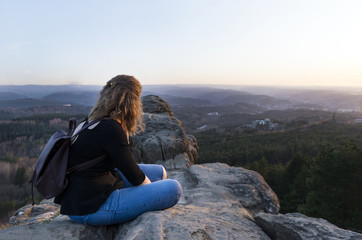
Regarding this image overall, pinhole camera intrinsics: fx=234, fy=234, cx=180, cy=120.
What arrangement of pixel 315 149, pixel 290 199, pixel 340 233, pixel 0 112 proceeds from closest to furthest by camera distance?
1. pixel 340 233
2. pixel 290 199
3. pixel 315 149
4. pixel 0 112

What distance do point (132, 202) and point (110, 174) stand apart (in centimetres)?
44

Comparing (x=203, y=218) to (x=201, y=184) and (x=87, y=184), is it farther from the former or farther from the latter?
(x=201, y=184)

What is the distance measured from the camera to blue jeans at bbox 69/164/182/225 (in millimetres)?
2808

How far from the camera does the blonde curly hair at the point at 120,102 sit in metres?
2.84

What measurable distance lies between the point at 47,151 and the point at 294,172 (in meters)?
20.4

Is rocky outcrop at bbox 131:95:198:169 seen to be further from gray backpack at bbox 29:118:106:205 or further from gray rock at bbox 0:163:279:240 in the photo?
gray backpack at bbox 29:118:106:205

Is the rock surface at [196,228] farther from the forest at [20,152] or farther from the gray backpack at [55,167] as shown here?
the forest at [20,152]

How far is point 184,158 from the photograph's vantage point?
8.55 m

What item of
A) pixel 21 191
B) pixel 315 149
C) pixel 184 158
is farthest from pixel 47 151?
pixel 21 191

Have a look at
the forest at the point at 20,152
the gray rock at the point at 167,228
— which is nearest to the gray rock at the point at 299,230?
the gray rock at the point at 167,228

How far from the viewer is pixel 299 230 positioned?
10.0ft

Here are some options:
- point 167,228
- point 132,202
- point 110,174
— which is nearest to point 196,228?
point 167,228

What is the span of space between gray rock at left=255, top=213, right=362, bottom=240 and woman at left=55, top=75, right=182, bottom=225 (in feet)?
4.69

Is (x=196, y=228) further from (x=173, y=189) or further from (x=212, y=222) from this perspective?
(x=173, y=189)
